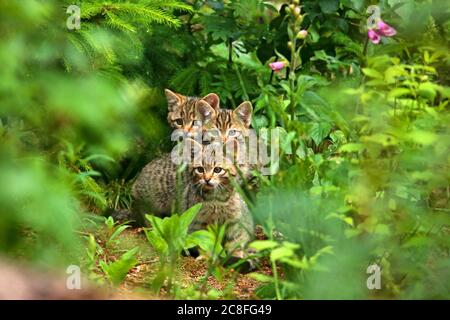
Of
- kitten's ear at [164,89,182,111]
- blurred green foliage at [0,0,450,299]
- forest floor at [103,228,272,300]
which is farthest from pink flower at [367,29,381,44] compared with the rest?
kitten's ear at [164,89,182,111]

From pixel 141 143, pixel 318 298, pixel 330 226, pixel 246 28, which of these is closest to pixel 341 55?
pixel 246 28

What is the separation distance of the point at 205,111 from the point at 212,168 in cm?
97

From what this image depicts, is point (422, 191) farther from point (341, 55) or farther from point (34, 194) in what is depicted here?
point (341, 55)

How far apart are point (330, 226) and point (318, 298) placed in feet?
1.79

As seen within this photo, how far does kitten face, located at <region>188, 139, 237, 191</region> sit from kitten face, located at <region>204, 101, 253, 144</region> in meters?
0.65

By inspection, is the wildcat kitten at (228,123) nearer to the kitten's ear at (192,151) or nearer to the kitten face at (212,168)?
the kitten's ear at (192,151)

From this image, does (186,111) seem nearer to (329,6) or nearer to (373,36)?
(329,6)

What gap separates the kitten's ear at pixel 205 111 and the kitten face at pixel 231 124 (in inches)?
2.0

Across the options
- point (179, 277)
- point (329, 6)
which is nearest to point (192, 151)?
point (179, 277)

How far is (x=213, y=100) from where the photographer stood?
21.6ft

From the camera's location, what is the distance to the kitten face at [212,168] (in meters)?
5.65

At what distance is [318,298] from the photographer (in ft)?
12.6

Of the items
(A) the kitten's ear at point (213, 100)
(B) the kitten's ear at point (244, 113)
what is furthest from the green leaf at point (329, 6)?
(A) the kitten's ear at point (213, 100)

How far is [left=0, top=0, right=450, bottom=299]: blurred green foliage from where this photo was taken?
8.84 ft
